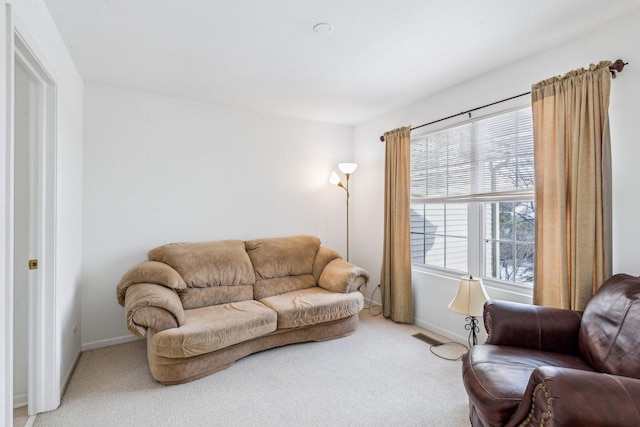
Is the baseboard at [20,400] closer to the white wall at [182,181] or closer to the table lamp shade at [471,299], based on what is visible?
the white wall at [182,181]

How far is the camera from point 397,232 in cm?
364

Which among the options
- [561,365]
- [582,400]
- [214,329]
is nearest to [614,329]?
[561,365]

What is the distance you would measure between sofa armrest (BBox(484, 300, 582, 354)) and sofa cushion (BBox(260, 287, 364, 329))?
143 centimetres

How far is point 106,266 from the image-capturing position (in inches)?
122

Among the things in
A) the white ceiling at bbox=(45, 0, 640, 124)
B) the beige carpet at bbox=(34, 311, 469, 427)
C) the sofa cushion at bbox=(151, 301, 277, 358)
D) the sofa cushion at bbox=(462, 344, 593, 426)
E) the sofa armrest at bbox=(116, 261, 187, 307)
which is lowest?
the beige carpet at bbox=(34, 311, 469, 427)

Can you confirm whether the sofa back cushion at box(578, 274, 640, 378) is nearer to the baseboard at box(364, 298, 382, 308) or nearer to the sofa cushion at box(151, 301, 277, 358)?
the sofa cushion at box(151, 301, 277, 358)

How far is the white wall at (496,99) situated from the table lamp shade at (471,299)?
11.8 inches

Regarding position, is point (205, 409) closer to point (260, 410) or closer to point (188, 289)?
point (260, 410)

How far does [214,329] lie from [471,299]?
79.7 inches

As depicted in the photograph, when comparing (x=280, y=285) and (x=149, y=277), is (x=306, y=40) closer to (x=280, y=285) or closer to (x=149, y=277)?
(x=149, y=277)

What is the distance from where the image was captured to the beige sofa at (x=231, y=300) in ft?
7.76

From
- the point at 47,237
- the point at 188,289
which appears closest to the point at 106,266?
the point at 188,289

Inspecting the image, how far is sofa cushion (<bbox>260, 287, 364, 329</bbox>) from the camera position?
289 centimetres

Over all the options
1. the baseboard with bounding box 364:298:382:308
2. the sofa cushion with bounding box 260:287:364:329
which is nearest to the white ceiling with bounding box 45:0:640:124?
the sofa cushion with bounding box 260:287:364:329
